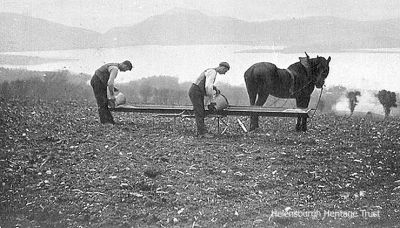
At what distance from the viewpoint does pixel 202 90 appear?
805 cm

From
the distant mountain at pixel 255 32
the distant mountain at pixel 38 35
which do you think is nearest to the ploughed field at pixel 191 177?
the distant mountain at pixel 38 35

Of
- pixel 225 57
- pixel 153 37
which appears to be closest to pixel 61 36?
pixel 153 37

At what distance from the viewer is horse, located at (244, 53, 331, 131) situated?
889 cm

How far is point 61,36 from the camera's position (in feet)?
31.1

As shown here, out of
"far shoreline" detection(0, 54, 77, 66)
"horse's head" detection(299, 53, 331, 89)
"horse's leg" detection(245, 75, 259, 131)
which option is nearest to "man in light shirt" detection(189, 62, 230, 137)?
"horse's leg" detection(245, 75, 259, 131)

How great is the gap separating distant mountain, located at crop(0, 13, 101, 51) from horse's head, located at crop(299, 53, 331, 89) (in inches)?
160

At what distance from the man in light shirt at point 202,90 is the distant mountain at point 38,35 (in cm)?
278

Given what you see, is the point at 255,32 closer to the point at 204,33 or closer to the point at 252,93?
the point at 204,33

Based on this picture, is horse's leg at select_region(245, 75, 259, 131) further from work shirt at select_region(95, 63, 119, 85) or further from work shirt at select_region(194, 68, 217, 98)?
work shirt at select_region(95, 63, 119, 85)

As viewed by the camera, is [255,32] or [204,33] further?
[204,33]

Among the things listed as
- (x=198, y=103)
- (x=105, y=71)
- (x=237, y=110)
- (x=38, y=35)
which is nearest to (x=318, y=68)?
(x=237, y=110)

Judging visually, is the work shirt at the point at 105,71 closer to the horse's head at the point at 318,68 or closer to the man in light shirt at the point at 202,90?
the man in light shirt at the point at 202,90

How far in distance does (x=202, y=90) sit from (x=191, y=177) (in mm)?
2172

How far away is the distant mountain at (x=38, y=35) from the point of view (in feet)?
27.8
